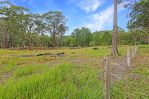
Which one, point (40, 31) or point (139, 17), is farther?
point (40, 31)

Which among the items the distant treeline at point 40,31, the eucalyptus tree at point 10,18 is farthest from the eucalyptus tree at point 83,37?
the eucalyptus tree at point 10,18

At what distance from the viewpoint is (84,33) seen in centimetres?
7088

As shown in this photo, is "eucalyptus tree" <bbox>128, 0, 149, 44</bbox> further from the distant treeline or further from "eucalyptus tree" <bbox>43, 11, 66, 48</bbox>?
"eucalyptus tree" <bbox>43, 11, 66, 48</bbox>

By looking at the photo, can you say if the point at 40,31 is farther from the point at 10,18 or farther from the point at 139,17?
the point at 139,17

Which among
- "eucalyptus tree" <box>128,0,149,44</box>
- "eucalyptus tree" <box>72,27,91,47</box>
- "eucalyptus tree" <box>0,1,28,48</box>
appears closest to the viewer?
"eucalyptus tree" <box>128,0,149,44</box>

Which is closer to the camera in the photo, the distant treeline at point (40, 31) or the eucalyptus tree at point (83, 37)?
the distant treeline at point (40, 31)

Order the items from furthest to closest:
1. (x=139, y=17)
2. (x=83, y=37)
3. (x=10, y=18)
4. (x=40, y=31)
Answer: (x=83, y=37)
(x=40, y=31)
(x=10, y=18)
(x=139, y=17)

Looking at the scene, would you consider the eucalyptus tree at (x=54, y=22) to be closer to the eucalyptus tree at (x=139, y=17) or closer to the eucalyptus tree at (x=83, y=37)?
the eucalyptus tree at (x=83, y=37)

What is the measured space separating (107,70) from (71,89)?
1191 mm

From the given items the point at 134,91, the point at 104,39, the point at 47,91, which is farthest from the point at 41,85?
the point at 104,39

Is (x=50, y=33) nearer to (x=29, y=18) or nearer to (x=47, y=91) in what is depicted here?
(x=29, y=18)

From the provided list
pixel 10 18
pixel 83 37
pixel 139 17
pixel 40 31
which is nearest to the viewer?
pixel 139 17

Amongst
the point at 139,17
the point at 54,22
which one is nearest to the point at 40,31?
the point at 54,22

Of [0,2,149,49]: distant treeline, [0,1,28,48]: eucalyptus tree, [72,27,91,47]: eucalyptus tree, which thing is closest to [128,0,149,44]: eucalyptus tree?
[0,2,149,49]: distant treeline
